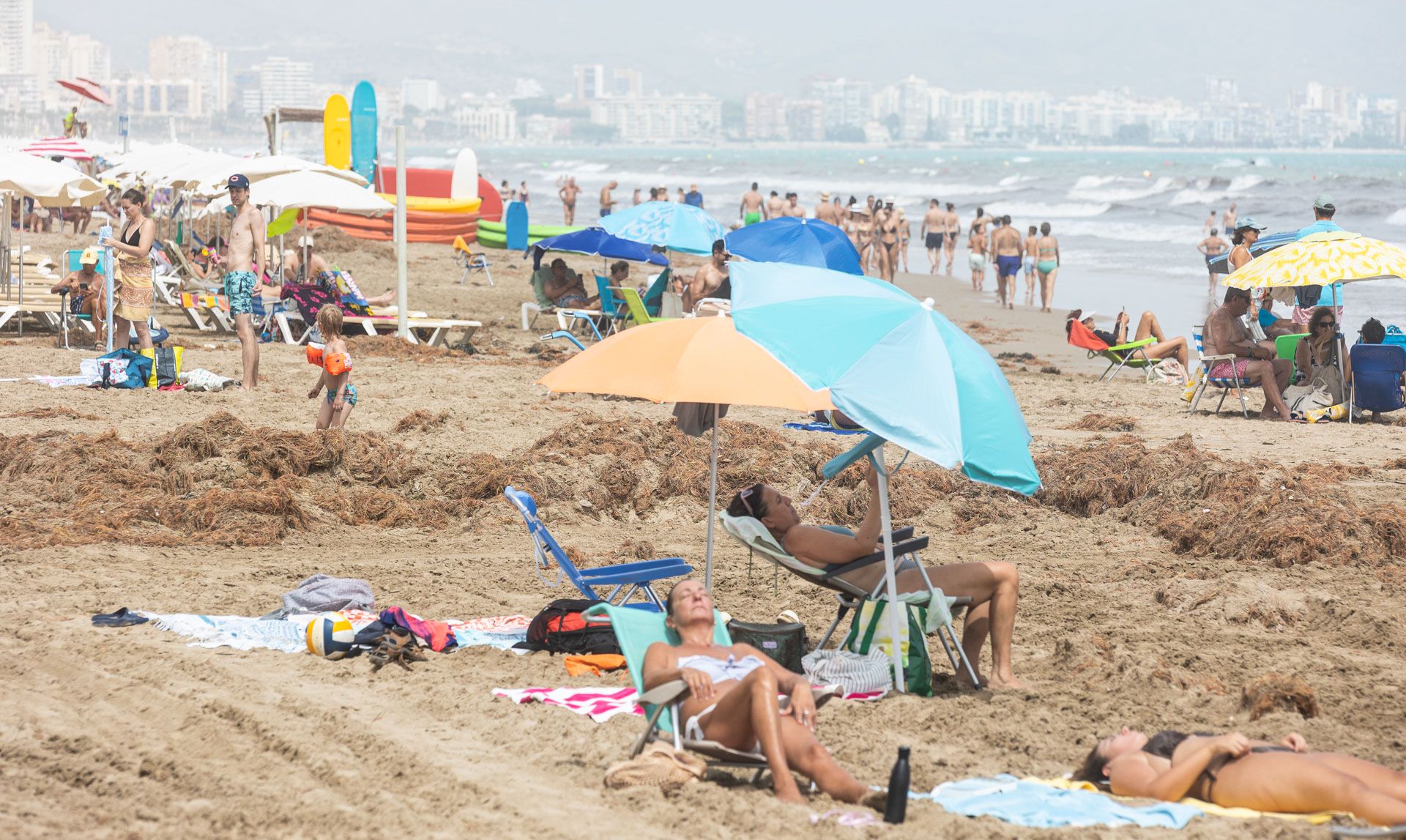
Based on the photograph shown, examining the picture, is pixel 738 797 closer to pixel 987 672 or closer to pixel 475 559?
pixel 987 672

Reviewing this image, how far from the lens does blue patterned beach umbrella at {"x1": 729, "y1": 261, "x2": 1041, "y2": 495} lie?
14.6ft

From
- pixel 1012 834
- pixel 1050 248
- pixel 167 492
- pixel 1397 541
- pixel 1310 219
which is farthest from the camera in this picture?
pixel 1310 219

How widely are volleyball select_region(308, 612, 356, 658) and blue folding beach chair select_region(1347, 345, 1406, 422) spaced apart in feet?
27.6

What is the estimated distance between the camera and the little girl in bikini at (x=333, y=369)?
8297 millimetres

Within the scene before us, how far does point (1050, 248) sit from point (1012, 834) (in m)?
17.7

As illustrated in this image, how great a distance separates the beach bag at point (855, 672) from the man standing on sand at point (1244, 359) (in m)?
6.97

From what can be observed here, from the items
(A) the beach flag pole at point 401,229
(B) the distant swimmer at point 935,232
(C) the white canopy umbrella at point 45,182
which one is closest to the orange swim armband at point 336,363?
(A) the beach flag pole at point 401,229

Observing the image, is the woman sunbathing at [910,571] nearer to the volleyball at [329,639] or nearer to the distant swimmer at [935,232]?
the volleyball at [329,639]

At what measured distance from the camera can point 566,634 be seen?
5.52 m

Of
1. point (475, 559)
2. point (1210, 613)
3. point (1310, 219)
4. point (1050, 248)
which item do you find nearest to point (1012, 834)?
point (1210, 613)

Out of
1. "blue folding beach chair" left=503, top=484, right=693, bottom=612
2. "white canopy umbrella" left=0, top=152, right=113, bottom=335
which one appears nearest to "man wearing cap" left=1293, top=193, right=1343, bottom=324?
"blue folding beach chair" left=503, top=484, right=693, bottom=612

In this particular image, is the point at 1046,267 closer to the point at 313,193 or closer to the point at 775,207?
the point at 775,207

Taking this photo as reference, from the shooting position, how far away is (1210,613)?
6.10 m

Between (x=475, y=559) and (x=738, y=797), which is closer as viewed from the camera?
(x=738, y=797)
